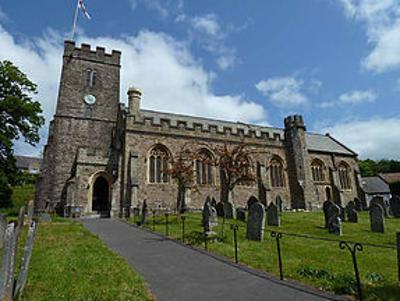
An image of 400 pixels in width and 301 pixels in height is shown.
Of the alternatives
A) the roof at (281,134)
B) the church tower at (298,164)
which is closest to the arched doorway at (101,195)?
the roof at (281,134)

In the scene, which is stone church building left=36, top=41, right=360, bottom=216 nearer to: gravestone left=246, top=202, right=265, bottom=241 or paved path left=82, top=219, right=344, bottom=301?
gravestone left=246, top=202, right=265, bottom=241

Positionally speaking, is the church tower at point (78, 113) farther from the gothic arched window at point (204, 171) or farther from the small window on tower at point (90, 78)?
the gothic arched window at point (204, 171)

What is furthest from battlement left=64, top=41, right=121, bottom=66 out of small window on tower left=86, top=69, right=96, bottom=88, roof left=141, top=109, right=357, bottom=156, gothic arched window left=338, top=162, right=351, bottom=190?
gothic arched window left=338, top=162, right=351, bottom=190

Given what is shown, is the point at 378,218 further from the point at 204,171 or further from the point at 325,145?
the point at 325,145

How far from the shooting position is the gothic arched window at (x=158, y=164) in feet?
72.6

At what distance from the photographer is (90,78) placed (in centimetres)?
2800

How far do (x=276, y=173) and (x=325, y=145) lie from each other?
10298 mm

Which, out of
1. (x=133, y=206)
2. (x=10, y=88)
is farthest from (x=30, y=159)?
(x=133, y=206)

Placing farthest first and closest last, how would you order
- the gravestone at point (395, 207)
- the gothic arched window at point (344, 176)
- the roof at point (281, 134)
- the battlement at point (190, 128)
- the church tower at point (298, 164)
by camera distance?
the gothic arched window at point (344, 176)
the roof at point (281, 134)
the church tower at point (298, 164)
the battlement at point (190, 128)
the gravestone at point (395, 207)

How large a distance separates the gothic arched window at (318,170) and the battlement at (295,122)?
492cm

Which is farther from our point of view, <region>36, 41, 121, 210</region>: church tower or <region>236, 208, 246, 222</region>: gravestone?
<region>36, 41, 121, 210</region>: church tower

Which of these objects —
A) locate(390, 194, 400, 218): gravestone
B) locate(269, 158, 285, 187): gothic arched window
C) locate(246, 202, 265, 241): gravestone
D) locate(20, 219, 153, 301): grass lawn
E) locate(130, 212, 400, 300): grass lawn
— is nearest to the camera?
locate(20, 219, 153, 301): grass lawn

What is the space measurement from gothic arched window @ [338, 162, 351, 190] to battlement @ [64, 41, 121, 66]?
28.3 meters

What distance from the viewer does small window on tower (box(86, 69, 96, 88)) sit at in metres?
27.8
